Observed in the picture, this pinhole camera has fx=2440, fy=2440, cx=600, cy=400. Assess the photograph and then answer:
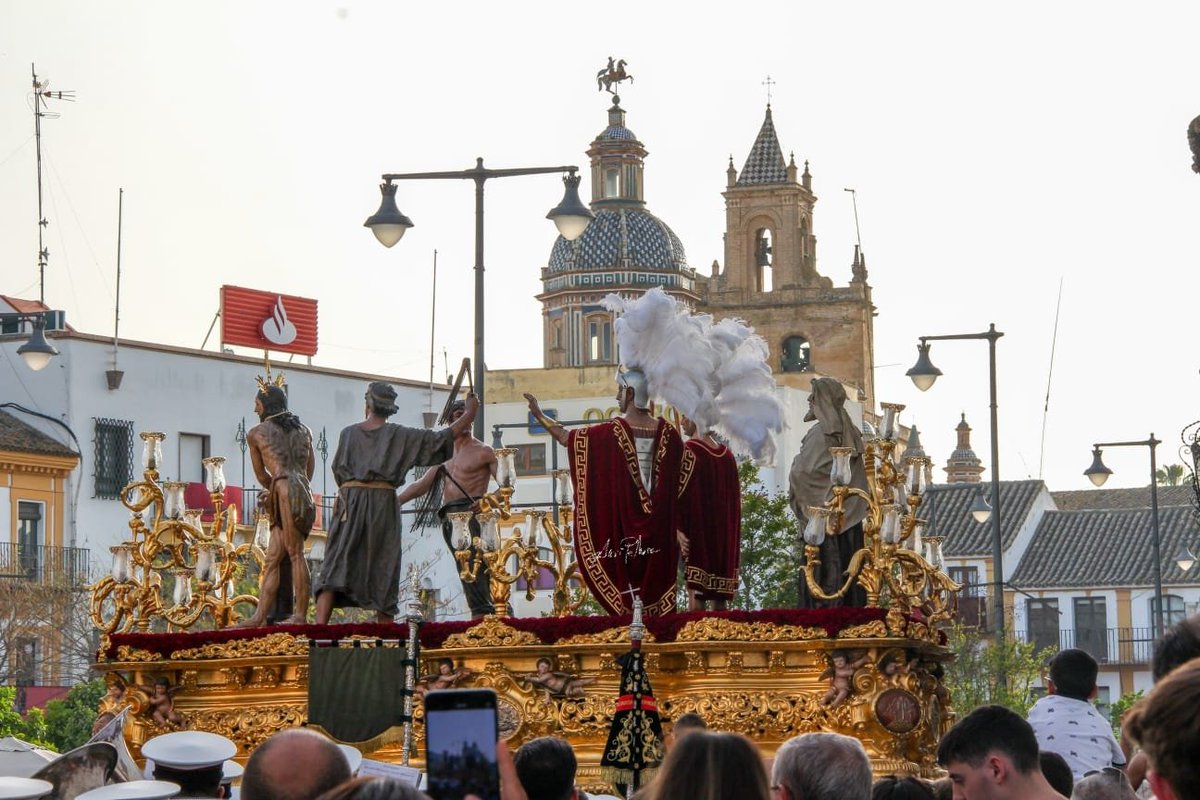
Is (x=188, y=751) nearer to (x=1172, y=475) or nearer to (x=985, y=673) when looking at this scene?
(x=985, y=673)

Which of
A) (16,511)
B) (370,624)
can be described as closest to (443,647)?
(370,624)

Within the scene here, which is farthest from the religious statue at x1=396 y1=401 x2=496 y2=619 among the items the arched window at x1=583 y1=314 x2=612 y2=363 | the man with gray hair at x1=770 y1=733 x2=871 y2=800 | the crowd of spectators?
the arched window at x1=583 y1=314 x2=612 y2=363

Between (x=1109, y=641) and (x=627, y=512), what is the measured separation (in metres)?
55.2

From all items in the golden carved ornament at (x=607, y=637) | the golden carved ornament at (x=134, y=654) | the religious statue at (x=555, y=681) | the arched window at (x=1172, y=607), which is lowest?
the arched window at (x=1172, y=607)

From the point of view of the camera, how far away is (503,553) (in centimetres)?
1537

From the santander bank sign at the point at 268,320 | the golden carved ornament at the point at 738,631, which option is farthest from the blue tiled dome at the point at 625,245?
the golden carved ornament at the point at 738,631

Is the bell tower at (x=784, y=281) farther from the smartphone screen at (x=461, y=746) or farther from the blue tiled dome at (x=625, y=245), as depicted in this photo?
the smartphone screen at (x=461, y=746)

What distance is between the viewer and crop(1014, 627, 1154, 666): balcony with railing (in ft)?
222

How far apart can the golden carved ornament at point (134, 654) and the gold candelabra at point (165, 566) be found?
0.23 m

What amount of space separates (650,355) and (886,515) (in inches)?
76.5

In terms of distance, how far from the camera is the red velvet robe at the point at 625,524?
15.0 meters

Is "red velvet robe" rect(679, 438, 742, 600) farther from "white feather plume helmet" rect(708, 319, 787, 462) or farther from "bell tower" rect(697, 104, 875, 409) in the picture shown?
"bell tower" rect(697, 104, 875, 409)

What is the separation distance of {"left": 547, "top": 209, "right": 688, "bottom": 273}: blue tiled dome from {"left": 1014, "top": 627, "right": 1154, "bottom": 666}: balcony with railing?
972 inches

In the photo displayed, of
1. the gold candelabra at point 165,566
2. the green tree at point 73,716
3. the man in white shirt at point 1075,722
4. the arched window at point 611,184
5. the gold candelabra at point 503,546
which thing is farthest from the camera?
the arched window at point 611,184
